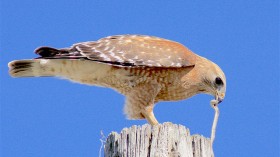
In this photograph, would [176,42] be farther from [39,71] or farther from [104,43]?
[39,71]

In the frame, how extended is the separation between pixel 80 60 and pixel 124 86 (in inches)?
27.1

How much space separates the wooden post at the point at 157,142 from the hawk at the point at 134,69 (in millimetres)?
1973

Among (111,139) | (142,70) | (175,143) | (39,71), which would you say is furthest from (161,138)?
(39,71)

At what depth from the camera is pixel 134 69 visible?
25.5ft

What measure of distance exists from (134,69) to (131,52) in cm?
26

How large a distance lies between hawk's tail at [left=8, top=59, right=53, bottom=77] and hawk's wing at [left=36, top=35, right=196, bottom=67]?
14.8 inches

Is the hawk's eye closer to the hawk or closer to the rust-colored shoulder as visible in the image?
the hawk

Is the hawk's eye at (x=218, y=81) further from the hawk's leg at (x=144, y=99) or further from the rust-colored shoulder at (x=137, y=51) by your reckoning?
the hawk's leg at (x=144, y=99)

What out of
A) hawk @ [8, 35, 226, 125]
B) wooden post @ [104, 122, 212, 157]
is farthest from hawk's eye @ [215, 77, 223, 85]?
wooden post @ [104, 122, 212, 157]

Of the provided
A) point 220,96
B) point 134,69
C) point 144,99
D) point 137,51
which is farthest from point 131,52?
point 220,96

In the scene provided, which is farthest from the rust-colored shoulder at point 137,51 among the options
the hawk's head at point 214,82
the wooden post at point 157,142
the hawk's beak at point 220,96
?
the wooden post at point 157,142

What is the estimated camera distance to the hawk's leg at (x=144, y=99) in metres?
7.81

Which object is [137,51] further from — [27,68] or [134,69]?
[27,68]

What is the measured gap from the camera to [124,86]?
7.88 meters
